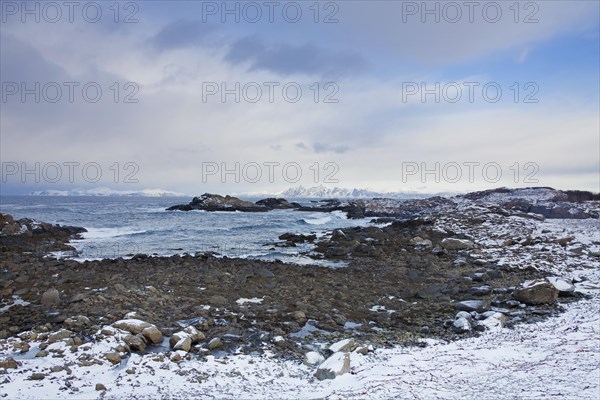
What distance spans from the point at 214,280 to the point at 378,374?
7438 millimetres

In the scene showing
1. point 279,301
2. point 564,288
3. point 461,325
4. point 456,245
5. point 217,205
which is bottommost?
point 279,301

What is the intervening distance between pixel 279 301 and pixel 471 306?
480 centimetres

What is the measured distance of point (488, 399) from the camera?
5086mm

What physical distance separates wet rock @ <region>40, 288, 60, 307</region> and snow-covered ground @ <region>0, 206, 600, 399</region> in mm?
2859

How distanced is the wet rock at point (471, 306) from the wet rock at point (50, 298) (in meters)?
9.97

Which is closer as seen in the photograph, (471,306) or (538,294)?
(471,306)

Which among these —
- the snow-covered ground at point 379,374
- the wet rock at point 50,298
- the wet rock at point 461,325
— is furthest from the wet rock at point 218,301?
the wet rock at point 461,325

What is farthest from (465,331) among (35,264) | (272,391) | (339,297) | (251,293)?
(35,264)

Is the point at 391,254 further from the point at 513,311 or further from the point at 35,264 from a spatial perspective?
the point at 35,264

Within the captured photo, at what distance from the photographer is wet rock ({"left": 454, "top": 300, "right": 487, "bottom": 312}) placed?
9.17 meters

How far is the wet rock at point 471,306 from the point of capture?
9168 millimetres

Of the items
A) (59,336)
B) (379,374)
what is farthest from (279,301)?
(59,336)

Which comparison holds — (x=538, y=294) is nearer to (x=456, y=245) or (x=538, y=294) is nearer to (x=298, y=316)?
(x=298, y=316)

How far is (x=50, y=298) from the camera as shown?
962 cm
